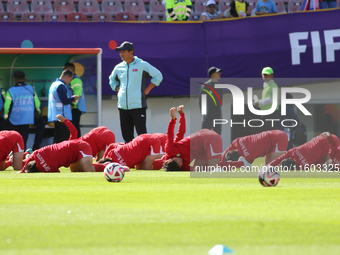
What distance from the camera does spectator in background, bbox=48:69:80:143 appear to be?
31.8 ft

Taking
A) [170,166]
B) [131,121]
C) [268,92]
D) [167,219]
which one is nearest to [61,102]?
[131,121]

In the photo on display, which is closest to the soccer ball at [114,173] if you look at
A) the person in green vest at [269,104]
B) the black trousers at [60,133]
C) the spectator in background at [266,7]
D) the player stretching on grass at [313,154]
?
the player stretching on grass at [313,154]

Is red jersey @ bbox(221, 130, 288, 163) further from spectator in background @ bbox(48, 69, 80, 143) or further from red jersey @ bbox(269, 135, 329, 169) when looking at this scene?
spectator in background @ bbox(48, 69, 80, 143)

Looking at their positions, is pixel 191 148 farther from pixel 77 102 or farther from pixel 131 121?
pixel 77 102

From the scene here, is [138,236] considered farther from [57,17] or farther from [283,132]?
[57,17]

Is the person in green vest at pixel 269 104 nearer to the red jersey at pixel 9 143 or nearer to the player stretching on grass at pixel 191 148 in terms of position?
the player stretching on grass at pixel 191 148

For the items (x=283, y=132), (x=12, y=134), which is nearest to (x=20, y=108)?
A: (x=12, y=134)

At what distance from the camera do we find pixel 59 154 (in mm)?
7129

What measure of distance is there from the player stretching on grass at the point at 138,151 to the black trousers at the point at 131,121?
755 millimetres

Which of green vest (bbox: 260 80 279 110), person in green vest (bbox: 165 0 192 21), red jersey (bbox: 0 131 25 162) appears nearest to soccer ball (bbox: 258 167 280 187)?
green vest (bbox: 260 80 279 110)

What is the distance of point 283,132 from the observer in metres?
7.64

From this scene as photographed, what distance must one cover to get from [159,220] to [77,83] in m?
7.57

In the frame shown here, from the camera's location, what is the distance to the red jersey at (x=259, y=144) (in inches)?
299

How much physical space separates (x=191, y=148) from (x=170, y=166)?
0.44 meters
